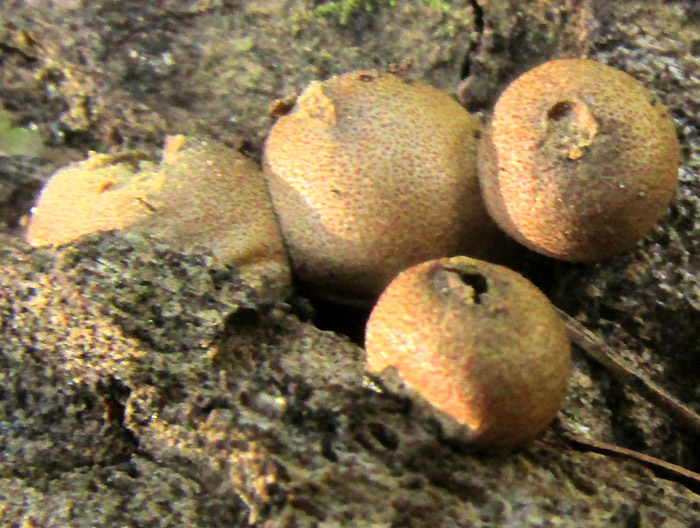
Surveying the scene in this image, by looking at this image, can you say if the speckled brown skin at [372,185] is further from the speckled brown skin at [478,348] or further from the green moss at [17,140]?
the green moss at [17,140]

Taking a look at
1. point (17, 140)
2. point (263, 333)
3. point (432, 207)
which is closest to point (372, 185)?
point (432, 207)

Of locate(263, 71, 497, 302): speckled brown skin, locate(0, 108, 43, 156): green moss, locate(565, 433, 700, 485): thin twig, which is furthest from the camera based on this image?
locate(0, 108, 43, 156): green moss

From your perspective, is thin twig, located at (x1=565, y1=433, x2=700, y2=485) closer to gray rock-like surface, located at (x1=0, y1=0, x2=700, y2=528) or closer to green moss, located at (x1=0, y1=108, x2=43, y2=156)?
gray rock-like surface, located at (x1=0, y1=0, x2=700, y2=528)

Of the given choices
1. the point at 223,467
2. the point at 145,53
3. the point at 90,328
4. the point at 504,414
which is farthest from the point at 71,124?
the point at 504,414

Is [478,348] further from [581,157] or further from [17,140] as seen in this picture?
[17,140]

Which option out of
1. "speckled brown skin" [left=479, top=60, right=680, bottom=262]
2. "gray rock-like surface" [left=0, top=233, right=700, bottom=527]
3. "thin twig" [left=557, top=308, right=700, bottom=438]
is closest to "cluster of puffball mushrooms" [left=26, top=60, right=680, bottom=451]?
"speckled brown skin" [left=479, top=60, right=680, bottom=262]

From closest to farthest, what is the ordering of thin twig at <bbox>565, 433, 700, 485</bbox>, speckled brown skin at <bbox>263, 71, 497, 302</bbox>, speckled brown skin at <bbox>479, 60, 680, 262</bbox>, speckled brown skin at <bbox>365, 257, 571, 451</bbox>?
1. speckled brown skin at <bbox>365, 257, 571, 451</bbox>
2. speckled brown skin at <bbox>479, 60, 680, 262</bbox>
3. thin twig at <bbox>565, 433, 700, 485</bbox>
4. speckled brown skin at <bbox>263, 71, 497, 302</bbox>

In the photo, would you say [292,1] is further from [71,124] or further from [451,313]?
[451,313]
